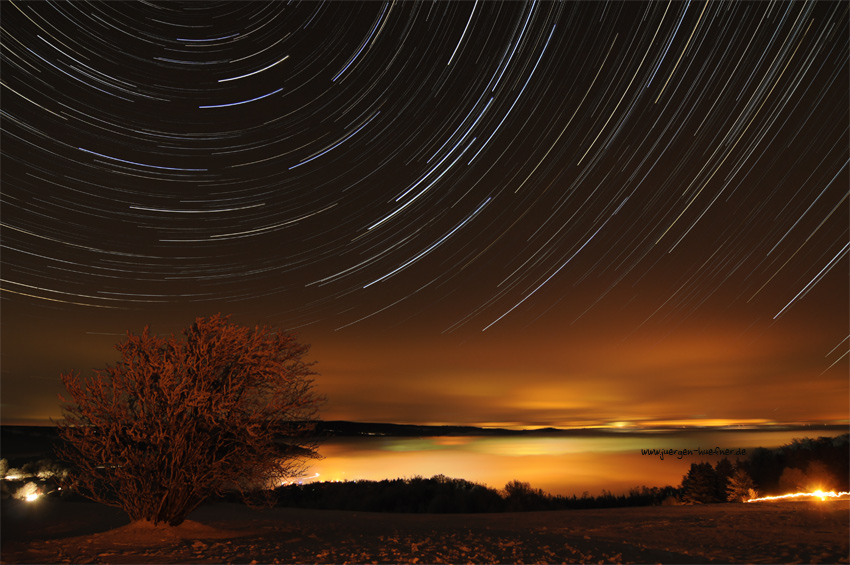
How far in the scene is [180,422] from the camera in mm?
10609

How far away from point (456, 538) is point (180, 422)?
17.6 feet

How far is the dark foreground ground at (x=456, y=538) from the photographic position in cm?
865

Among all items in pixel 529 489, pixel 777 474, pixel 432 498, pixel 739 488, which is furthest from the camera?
pixel 777 474

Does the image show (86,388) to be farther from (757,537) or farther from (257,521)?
(757,537)

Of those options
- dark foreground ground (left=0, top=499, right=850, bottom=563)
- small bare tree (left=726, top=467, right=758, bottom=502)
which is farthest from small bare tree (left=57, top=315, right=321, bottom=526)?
small bare tree (left=726, top=467, right=758, bottom=502)

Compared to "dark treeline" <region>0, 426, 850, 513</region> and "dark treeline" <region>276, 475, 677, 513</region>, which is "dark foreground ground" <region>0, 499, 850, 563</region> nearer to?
"dark treeline" <region>276, 475, 677, 513</region>

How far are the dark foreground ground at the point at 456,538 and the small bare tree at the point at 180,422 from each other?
2.60 ft

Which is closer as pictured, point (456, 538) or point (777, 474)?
point (456, 538)

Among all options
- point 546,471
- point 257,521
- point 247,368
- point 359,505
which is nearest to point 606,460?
point 546,471

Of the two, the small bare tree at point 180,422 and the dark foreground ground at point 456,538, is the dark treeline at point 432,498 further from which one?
the small bare tree at point 180,422

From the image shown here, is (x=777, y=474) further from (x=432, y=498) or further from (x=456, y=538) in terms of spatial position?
(x=456, y=538)

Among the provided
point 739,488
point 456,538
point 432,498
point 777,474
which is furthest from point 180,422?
point 777,474

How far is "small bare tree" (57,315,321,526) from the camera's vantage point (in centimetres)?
1059

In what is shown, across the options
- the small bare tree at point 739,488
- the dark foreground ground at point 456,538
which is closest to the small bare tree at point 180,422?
the dark foreground ground at point 456,538
